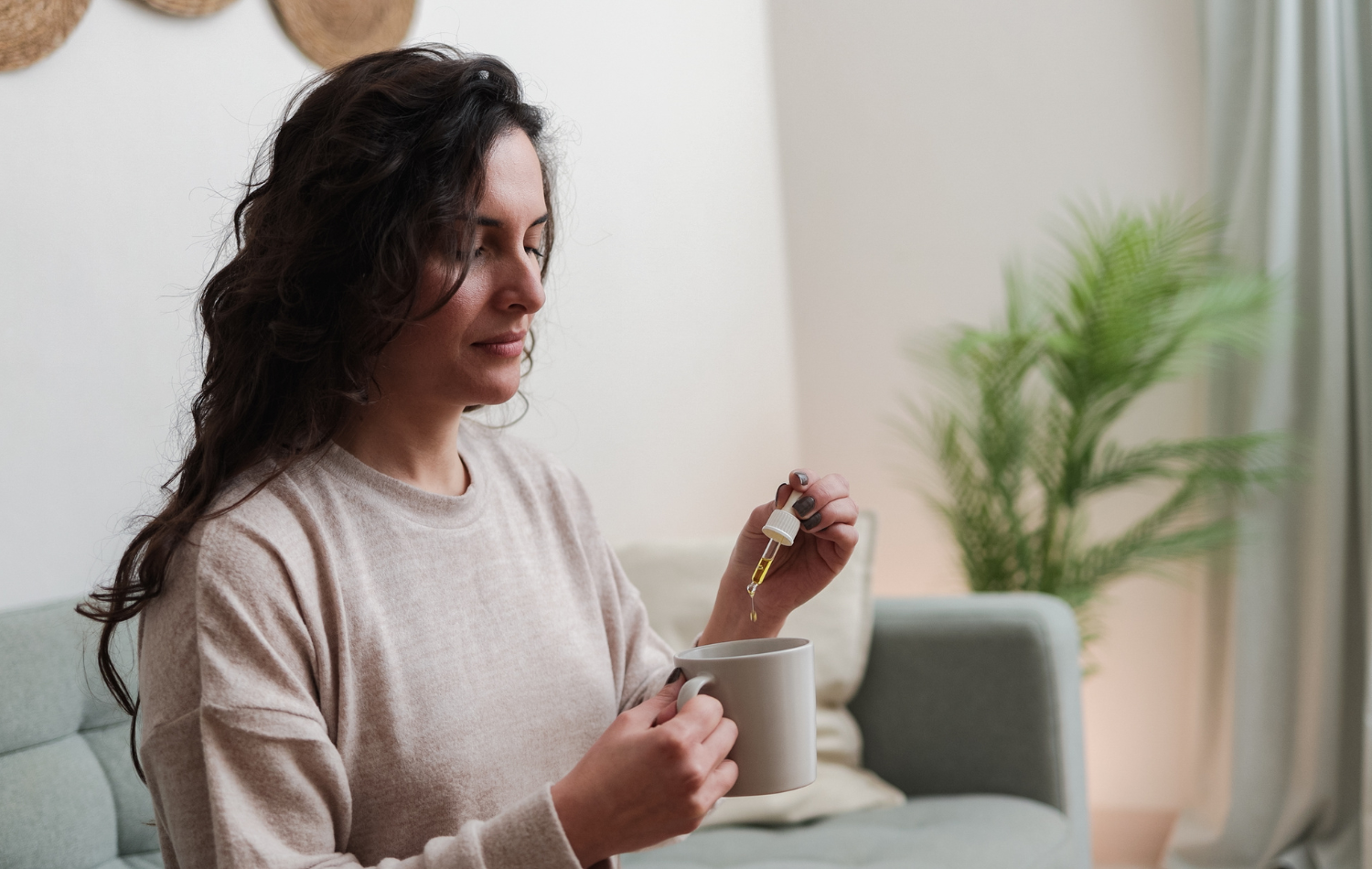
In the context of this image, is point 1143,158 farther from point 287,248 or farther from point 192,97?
point 287,248

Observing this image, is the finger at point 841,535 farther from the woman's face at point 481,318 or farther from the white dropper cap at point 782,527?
the woman's face at point 481,318

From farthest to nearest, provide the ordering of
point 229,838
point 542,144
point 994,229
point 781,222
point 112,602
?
point 781,222 < point 994,229 < point 542,144 < point 112,602 < point 229,838

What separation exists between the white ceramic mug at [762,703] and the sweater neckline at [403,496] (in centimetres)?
25

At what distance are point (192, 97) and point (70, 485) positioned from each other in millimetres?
538

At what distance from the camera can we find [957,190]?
9.48ft

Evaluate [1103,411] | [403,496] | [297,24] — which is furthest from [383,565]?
[1103,411]

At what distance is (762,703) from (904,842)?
0.92 meters

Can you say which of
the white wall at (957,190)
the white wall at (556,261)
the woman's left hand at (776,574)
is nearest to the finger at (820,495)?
the woman's left hand at (776,574)

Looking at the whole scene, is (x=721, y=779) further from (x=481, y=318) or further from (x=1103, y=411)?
(x=1103, y=411)

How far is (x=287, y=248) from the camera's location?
88 cm

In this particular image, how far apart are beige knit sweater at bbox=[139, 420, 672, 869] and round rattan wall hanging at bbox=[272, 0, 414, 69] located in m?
0.93

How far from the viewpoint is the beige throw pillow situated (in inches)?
70.2

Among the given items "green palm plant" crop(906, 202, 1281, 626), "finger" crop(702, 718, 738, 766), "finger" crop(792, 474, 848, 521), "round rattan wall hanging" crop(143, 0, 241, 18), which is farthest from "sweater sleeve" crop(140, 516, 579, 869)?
"green palm plant" crop(906, 202, 1281, 626)

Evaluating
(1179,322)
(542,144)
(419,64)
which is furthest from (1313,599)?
(419,64)
